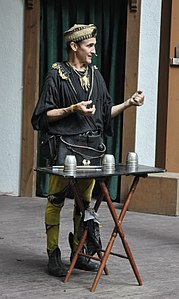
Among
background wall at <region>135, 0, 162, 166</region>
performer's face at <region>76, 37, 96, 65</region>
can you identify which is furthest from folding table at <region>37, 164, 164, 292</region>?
background wall at <region>135, 0, 162, 166</region>

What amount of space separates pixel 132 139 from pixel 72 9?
1.81 metres

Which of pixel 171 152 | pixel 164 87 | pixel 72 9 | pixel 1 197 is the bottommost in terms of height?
pixel 1 197

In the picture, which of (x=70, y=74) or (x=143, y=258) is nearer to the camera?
(x=70, y=74)

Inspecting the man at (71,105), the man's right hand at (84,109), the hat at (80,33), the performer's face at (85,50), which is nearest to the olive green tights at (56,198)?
the man at (71,105)

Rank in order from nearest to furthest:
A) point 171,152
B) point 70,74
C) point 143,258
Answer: point 70,74
point 143,258
point 171,152

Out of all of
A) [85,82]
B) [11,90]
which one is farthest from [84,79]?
[11,90]

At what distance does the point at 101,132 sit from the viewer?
20.5 feet

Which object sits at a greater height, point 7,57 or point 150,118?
point 7,57

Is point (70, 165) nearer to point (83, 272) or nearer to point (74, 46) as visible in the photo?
point (74, 46)

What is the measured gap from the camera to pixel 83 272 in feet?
20.7

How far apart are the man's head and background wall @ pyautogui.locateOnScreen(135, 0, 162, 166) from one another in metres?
3.50

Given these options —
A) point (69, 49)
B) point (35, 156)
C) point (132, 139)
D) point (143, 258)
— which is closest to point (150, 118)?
point (132, 139)

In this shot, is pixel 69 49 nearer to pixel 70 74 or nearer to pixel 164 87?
pixel 70 74

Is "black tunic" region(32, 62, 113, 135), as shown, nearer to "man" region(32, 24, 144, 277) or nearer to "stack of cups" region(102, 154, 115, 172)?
"man" region(32, 24, 144, 277)
